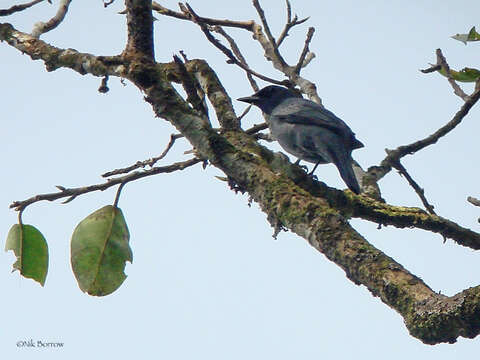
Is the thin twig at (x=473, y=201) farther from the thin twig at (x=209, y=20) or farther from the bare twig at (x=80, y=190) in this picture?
the thin twig at (x=209, y=20)

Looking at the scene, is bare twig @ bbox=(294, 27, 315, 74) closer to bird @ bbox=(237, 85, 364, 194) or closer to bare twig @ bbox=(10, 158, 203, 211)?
bird @ bbox=(237, 85, 364, 194)

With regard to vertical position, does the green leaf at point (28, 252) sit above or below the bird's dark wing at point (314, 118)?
below

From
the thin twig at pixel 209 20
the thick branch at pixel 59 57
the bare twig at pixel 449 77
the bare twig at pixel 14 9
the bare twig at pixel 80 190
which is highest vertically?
the thin twig at pixel 209 20

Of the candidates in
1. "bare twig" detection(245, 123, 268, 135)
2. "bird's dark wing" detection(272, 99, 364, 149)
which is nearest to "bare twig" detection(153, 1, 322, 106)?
"bare twig" detection(245, 123, 268, 135)

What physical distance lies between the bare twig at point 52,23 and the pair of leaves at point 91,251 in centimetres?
183

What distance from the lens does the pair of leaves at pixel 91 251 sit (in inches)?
165

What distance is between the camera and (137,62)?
4133 mm

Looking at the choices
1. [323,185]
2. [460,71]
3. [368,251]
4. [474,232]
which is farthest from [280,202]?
[460,71]

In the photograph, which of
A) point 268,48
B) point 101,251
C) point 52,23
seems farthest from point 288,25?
point 101,251

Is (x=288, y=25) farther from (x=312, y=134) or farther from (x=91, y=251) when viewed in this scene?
(x=91, y=251)

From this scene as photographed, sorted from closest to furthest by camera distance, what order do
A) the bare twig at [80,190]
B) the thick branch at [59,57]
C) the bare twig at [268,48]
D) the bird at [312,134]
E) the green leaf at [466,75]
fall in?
1. the bare twig at [80,190]
2. the green leaf at [466,75]
3. the thick branch at [59,57]
4. the bare twig at [268,48]
5. the bird at [312,134]

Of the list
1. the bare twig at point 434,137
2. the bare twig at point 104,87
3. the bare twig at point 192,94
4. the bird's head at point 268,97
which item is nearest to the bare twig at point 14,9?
the bare twig at point 104,87

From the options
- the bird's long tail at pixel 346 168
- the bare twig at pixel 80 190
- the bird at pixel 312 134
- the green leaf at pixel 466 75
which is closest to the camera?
the bare twig at pixel 80 190

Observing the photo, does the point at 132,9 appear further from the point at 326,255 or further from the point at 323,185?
the point at 326,255
